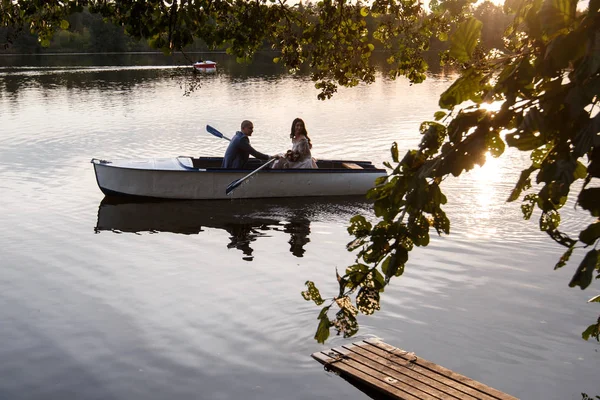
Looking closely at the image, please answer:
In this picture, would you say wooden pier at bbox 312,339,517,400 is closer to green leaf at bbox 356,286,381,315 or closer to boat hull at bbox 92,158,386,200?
green leaf at bbox 356,286,381,315

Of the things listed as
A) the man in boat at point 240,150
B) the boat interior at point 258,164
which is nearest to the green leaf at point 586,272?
the man in boat at point 240,150

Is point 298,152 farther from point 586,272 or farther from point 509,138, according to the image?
point 586,272

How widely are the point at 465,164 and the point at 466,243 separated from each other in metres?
11.0

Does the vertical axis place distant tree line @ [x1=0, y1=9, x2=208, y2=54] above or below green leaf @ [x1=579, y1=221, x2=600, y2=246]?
below

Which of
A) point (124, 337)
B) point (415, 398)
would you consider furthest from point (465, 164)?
point (124, 337)

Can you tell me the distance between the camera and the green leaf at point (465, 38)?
3.24 meters

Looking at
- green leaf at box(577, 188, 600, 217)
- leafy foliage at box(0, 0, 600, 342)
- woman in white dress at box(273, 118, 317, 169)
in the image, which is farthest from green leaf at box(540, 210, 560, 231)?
woman in white dress at box(273, 118, 317, 169)

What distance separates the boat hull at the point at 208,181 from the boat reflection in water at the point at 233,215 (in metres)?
0.19

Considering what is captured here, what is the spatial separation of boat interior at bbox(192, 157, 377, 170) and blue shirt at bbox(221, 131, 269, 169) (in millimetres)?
318

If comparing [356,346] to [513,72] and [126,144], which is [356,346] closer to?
[513,72]

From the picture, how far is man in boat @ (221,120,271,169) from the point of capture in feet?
56.9

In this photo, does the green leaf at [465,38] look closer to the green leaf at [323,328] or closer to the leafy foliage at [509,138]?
the leafy foliage at [509,138]

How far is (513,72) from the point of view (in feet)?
10.7

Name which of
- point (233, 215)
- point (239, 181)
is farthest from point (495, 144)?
point (239, 181)
